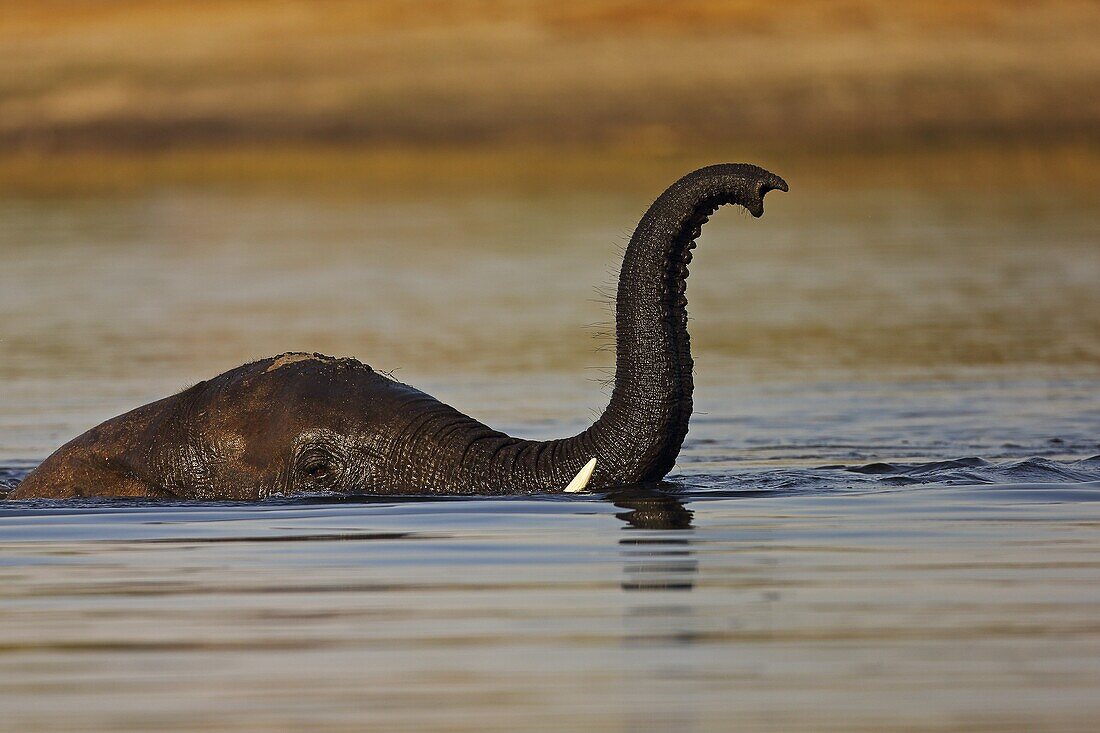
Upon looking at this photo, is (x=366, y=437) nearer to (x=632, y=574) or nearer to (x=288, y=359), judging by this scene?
(x=288, y=359)

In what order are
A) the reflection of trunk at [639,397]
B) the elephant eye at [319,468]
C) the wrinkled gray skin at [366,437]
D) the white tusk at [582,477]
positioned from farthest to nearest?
the elephant eye at [319,468] → the white tusk at [582,477] → the wrinkled gray skin at [366,437] → the reflection of trunk at [639,397]

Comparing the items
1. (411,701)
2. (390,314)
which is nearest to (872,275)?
(390,314)

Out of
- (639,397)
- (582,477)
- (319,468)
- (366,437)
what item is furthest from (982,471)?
(319,468)

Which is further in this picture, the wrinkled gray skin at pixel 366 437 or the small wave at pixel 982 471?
the small wave at pixel 982 471

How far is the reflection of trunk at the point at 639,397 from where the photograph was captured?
50.6ft

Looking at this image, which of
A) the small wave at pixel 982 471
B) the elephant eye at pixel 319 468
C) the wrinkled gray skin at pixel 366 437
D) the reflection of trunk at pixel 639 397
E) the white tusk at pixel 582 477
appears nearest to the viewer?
the reflection of trunk at pixel 639 397

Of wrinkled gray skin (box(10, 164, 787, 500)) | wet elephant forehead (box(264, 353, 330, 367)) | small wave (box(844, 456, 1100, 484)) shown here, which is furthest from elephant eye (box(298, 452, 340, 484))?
small wave (box(844, 456, 1100, 484))

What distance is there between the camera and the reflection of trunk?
15.4m

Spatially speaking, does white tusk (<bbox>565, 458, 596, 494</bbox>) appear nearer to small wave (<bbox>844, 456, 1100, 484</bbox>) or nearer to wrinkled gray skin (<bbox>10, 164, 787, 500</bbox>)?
wrinkled gray skin (<bbox>10, 164, 787, 500</bbox>)

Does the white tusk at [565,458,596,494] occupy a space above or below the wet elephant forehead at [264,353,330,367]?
below

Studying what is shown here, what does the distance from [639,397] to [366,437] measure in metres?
1.91

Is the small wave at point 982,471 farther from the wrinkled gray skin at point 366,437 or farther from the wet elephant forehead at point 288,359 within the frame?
the wet elephant forehead at point 288,359

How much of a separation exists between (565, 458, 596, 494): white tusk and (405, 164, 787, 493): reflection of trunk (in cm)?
4

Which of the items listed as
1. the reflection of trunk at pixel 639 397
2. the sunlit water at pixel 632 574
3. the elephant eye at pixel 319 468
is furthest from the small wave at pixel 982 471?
the elephant eye at pixel 319 468
